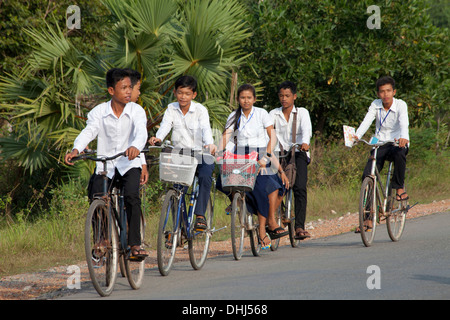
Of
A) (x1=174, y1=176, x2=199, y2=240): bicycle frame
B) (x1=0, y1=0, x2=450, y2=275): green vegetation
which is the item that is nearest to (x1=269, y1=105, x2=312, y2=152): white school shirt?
(x1=174, y1=176, x2=199, y2=240): bicycle frame

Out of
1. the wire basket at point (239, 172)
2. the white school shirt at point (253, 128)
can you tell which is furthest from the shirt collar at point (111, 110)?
the white school shirt at point (253, 128)

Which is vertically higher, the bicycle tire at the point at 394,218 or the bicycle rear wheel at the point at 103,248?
the bicycle tire at the point at 394,218

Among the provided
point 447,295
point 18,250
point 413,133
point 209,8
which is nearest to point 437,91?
point 413,133

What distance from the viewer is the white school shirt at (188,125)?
8070 millimetres

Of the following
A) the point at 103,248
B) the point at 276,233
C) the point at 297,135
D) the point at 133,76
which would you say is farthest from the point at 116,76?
the point at 297,135

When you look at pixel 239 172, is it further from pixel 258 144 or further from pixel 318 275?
pixel 318 275

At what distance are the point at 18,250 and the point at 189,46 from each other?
4.98 m

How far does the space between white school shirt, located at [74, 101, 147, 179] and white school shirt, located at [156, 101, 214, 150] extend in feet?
3.68

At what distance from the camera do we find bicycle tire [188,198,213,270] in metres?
7.90

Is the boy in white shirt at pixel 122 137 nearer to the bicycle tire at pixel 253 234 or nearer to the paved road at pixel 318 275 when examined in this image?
the paved road at pixel 318 275

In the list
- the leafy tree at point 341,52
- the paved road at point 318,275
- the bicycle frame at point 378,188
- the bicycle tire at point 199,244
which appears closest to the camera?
the paved road at point 318,275

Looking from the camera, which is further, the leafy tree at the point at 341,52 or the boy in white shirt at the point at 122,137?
the leafy tree at the point at 341,52

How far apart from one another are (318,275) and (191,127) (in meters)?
2.17

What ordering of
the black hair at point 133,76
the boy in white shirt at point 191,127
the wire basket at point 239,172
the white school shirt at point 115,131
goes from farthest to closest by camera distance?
1. the wire basket at point 239,172
2. the boy in white shirt at point 191,127
3. the black hair at point 133,76
4. the white school shirt at point 115,131
